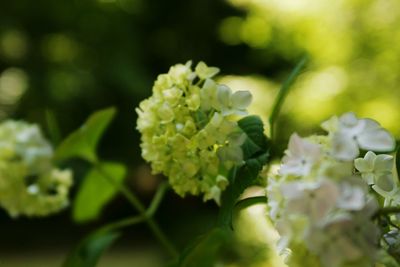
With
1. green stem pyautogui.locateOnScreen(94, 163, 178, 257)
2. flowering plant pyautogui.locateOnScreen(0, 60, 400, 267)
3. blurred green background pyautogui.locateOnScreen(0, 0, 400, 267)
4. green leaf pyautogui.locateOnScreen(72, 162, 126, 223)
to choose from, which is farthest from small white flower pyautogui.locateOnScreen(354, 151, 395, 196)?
blurred green background pyautogui.locateOnScreen(0, 0, 400, 267)

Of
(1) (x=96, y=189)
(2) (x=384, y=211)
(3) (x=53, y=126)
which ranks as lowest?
(1) (x=96, y=189)

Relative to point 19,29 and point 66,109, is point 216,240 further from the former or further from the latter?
point 19,29

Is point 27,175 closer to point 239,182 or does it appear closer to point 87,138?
point 87,138

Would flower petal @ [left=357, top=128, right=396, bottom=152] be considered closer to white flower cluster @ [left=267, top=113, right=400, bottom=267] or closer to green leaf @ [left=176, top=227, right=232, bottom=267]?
white flower cluster @ [left=267, top=113, right=400, bottom=267]

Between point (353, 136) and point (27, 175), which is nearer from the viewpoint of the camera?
point (353, 136)

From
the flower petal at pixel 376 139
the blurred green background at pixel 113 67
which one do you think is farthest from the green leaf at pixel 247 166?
the blurred green background at pixel 113 67

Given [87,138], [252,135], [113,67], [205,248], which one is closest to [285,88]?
[252,135]

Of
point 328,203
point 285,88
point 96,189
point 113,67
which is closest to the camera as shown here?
point 328,203

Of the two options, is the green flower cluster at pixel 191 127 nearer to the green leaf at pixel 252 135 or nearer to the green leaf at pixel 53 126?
the green leaf at pixel 252 135
